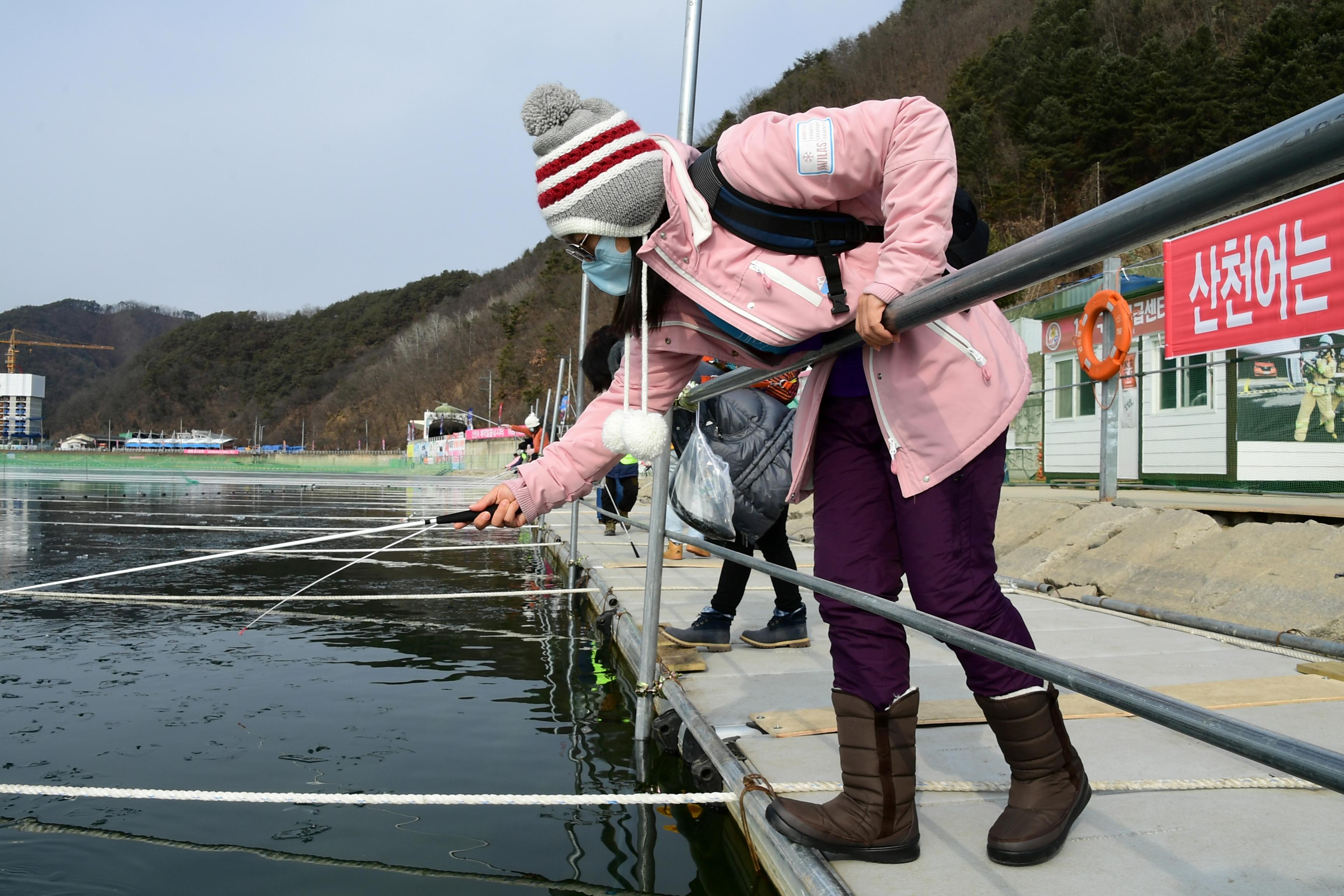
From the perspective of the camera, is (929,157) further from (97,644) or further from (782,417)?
(97,644)

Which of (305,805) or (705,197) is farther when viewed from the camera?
(305,805)

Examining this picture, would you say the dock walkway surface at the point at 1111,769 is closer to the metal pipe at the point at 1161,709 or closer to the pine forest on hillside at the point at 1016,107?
the metal pipe at the point at 1161,709

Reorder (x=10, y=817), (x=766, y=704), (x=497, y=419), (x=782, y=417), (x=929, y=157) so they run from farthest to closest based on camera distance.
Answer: (x=497, y=419) < (x=782, y=417) < (x=766, y=704) < (x=10, y=817) < (x=929, y=157)

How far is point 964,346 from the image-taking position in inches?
65.4

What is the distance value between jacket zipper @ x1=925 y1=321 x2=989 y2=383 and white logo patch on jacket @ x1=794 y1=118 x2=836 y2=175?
35 centimetres

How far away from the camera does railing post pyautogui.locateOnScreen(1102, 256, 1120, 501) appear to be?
5.59m

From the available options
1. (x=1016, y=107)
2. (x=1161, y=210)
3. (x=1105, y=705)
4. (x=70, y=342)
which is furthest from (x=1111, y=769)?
(x=70, y=342)

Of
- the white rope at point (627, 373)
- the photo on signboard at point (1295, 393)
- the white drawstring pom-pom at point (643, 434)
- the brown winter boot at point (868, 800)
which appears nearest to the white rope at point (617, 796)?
the brown winter boot at point (868, 800)

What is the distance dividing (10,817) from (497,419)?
7811 centimetres

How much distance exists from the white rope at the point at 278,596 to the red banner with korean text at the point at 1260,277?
466 cm

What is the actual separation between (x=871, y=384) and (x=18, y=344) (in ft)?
512

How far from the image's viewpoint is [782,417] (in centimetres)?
351

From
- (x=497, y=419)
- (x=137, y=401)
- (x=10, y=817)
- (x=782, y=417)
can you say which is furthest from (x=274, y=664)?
(x=137, y=401)

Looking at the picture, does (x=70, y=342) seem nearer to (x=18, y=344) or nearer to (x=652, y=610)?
(x=18, y=344)
